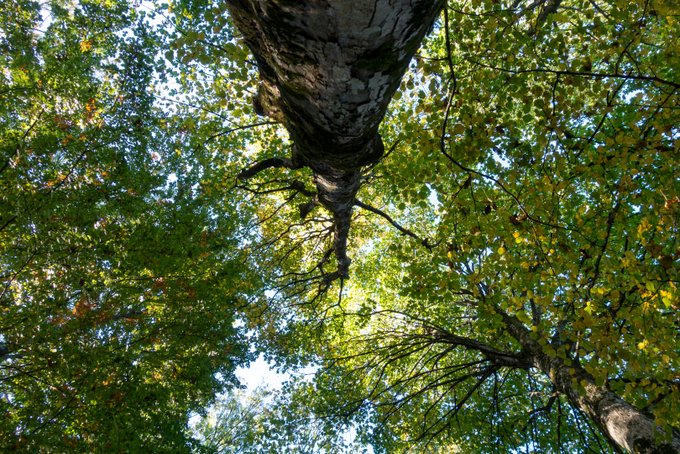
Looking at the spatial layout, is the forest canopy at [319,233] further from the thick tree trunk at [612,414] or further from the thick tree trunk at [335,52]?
the thick tree trunk at [335,52]

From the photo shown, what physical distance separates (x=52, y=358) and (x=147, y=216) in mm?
2964

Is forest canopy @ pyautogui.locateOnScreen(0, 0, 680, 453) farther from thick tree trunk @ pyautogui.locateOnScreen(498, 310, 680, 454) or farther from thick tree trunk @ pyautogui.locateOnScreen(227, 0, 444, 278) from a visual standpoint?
thick tree trunk @ pyautogui.locateOnScreen(227, 0, 444, 278)

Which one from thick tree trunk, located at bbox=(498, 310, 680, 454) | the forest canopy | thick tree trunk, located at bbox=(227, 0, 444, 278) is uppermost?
the forest canopy

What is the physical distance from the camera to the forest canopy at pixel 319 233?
137 inches

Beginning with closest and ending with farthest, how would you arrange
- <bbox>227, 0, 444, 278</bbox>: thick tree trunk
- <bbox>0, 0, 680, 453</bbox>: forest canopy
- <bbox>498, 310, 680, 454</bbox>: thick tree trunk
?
<bbox>227, 0, 444, 278</bbox>: thick tree trunk → <bbox>498, 310, 680, 454</bbox>: thick tree trunk → <bbox>0, 0, 680, 453</bbox>: forest canopy

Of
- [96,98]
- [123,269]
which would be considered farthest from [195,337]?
[96,98]

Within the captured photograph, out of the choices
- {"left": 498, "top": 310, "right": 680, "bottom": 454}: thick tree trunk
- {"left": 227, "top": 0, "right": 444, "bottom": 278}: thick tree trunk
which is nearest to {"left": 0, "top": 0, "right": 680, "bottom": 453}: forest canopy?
{"left": 498, "top": 310, "right": 680, "bottom": 454}: thick tree trunk

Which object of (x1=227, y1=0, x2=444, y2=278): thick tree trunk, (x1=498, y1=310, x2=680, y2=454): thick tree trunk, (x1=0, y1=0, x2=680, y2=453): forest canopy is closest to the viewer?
(x1=227, y1=0, x2=444, y2=278): thick tree trunk

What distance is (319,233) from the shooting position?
6.55 metres

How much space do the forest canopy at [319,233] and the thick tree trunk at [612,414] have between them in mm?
26

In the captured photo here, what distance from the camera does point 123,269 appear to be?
6.71 m

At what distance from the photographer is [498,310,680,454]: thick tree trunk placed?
2814 millimetres

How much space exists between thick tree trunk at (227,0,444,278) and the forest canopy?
85 cm

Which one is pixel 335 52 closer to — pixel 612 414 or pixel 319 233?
pixel 612 414
